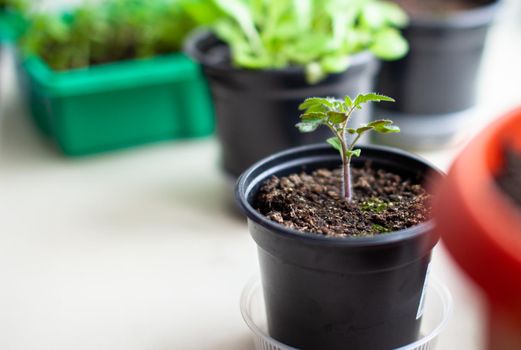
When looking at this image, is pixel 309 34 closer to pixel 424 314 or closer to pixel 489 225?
pixel 424 314

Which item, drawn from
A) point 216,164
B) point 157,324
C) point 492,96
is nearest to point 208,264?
point 157,324

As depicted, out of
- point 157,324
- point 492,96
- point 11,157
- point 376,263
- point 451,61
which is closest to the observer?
point 376,263

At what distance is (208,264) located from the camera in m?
1.01

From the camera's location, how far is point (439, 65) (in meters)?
1.24

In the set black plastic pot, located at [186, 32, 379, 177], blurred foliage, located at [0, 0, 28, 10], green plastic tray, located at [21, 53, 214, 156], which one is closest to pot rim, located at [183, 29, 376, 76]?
black plastic pot, located at [186, 32, 379, 177]

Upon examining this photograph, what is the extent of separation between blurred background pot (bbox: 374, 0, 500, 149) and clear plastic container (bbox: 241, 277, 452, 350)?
51 centimetres

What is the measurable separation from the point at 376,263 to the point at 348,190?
5.1 inches

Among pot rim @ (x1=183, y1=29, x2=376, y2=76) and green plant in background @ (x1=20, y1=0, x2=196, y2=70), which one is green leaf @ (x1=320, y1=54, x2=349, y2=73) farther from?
green plant in background @ (x1=20, y1=0, x2=196, y2=70)

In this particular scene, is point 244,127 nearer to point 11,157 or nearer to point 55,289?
point 55,289

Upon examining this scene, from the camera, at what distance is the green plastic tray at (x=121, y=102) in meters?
1.27

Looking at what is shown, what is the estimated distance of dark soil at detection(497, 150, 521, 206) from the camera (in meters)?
0.55

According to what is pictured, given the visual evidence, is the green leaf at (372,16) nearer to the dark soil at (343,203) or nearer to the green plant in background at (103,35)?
the dark soil at (343,203)

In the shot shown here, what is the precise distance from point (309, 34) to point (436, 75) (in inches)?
12.2

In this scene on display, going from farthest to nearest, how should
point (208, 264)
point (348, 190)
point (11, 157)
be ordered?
point (11, 157)
point (208, 264)
point (348, 190)
